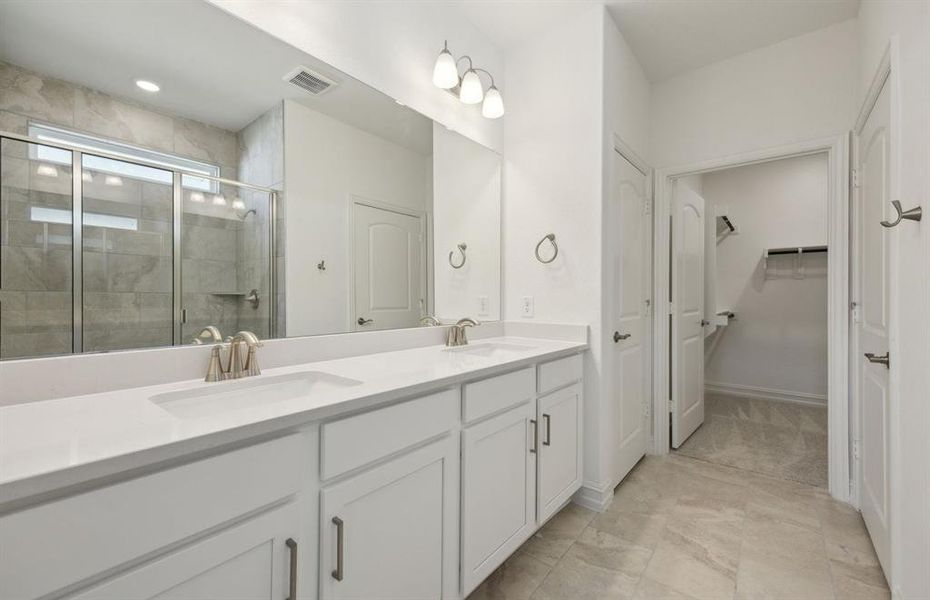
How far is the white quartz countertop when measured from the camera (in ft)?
1.96

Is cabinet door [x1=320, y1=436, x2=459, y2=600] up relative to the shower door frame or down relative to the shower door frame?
down

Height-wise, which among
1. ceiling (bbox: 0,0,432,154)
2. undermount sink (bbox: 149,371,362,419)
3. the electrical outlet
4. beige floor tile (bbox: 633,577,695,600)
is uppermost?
ceiling (bbox: 0,0,432,154)

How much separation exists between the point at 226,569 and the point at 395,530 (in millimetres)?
427

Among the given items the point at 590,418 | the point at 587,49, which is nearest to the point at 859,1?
the point at 587,49

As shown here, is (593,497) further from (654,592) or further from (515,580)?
(515,580)

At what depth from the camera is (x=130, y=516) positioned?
2.15 feet

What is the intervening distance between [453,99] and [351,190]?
852 mm

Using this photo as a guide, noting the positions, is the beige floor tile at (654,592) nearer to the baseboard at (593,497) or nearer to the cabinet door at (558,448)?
the cabinet door at (558,448)

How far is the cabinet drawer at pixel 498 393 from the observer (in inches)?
53.2

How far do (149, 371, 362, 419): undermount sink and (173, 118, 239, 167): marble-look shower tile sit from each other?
0.69 metres

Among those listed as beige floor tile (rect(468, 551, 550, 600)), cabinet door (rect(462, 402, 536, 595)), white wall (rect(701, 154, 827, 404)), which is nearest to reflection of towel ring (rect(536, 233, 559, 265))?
cabinet door (rect(462, 402, 536, 595))

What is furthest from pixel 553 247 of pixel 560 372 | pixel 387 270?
pixel 387 270

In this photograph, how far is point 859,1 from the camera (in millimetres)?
2082

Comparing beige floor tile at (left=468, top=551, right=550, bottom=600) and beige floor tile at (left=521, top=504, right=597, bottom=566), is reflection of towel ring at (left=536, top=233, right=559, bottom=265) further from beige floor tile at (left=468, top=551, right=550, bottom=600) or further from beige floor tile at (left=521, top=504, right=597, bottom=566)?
beige floor tile at (left=468, top=551, right=550, bottom=600)
